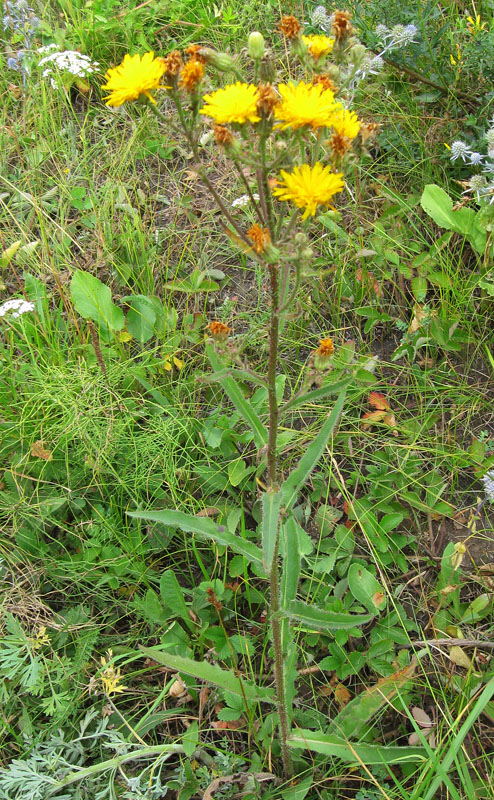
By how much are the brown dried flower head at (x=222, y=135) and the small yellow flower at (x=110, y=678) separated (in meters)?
1.36

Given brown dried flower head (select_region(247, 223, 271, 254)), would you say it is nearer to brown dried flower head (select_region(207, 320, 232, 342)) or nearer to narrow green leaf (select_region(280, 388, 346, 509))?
brown dried flower head (select_region(207, 320, 232, 342))

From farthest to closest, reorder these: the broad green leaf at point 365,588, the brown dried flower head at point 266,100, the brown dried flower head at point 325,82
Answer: the broad green leaf at point 365,588 < the brown dried flower head at point 325,82 < the brown dried flower head at point 266,100

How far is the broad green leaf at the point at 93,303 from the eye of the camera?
2500 millimetres

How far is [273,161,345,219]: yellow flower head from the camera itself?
1218 mm

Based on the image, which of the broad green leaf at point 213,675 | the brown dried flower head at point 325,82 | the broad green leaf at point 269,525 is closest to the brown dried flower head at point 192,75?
the brown dried flower head at point 325,82

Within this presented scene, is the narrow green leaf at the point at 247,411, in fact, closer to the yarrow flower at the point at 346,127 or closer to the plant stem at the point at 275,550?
the plant stem at the point at 275,550

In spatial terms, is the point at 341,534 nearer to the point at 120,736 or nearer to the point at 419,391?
the point at 419,391

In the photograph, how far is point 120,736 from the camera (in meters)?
1.76

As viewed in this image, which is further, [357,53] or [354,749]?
[354,749]

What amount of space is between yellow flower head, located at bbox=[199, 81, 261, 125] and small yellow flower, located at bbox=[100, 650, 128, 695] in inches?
55.4

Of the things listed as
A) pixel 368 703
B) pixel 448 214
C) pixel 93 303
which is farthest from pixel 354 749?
pixel 448 214

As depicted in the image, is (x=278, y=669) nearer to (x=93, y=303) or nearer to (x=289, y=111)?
(x=289, y=111)

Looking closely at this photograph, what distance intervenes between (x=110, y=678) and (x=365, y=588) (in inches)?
30.5

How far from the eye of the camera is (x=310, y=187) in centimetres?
123
